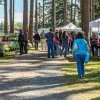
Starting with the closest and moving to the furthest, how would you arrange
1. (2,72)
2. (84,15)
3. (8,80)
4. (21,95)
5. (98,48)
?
(21,95) < (8,80) < (2,72) < (98,48) < (84,15)

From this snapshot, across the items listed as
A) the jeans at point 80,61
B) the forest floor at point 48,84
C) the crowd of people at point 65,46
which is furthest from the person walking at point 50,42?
the jeans at point 80,61

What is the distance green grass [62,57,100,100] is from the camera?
14260 mm

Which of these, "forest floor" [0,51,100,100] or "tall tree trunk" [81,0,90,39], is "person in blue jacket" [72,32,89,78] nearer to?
"forest floor" [0,51,100,100]

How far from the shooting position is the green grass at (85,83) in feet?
46.8

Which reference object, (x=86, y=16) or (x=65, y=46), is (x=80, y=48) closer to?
(x=65, y=46)

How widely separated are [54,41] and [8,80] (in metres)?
14.2

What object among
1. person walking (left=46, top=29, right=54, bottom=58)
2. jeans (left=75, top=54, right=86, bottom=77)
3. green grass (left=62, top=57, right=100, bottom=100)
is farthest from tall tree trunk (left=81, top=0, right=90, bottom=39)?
jeans (left=75, top=54, right=86, bottom=77)

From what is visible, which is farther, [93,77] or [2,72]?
[2,72]

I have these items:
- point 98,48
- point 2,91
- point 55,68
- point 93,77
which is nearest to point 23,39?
point 98,48

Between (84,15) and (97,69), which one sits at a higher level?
(84,15)

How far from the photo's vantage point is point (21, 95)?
13.7 meters

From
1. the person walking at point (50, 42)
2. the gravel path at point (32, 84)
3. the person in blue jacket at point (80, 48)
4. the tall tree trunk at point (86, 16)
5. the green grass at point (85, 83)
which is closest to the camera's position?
the gravel path at point (32, 84)

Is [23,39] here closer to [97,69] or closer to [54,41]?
[54,41]

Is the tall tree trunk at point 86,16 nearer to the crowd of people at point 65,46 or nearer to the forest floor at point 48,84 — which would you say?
the crowd of people at point 65,46
